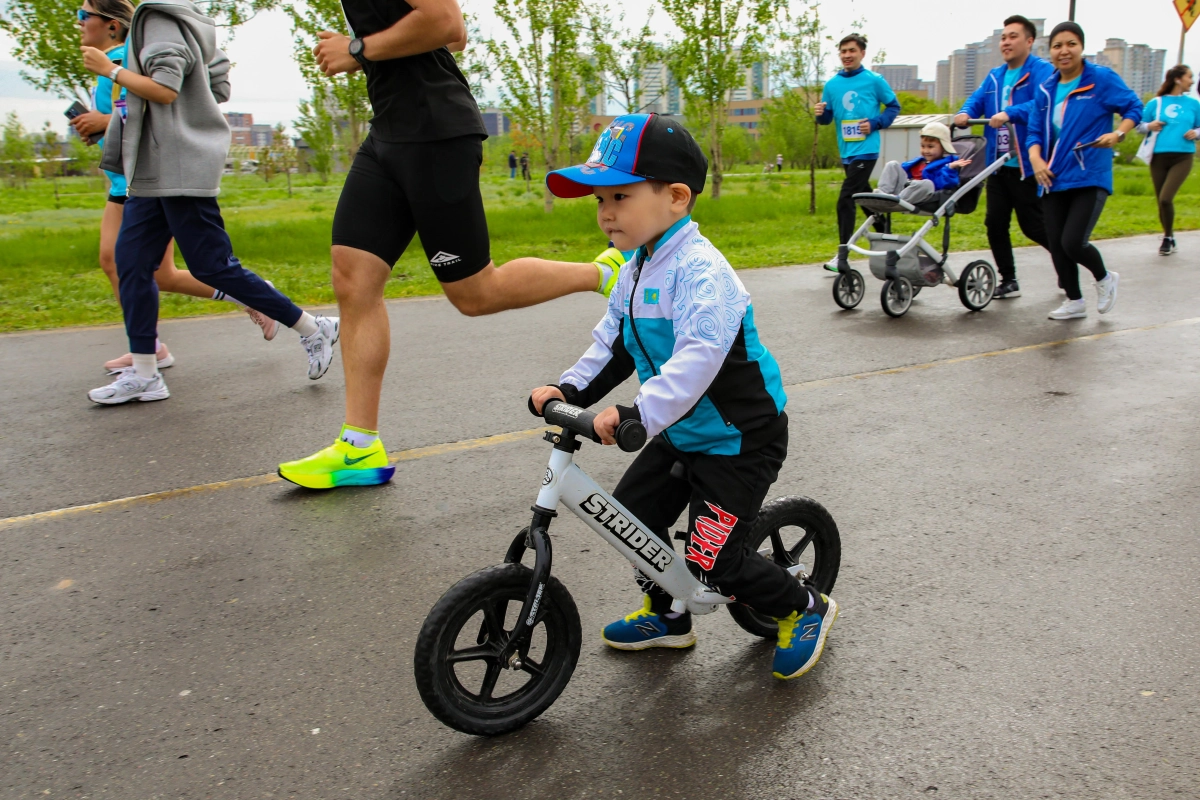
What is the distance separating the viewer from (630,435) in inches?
89.0

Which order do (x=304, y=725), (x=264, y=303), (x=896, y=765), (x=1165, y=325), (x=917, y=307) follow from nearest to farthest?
(x=896, y=765), (x=304, y=725), (x=264, y=303), (x=1165, y=325), (x=917, y=307)

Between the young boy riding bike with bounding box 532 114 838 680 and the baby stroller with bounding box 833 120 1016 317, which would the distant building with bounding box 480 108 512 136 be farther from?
the baby stroller with bounding box 833 120 1016 317

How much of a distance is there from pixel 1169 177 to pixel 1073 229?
5.63 m

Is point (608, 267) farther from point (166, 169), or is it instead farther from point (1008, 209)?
point (1008, 209)

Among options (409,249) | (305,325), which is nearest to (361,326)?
(305,325)

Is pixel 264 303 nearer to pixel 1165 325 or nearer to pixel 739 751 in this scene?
pixel 739 751

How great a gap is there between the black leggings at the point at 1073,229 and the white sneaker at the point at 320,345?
539 cm

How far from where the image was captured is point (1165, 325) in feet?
24.4

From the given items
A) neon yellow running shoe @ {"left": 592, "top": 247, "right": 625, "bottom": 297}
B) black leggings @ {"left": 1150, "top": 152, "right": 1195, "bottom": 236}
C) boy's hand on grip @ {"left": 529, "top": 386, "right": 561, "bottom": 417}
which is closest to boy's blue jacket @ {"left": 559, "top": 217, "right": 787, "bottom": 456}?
boy's hand on grip @ {"left": 529, "top": 386, "right": 561, "bottom": 417}

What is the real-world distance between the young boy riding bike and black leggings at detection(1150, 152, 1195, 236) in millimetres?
10925

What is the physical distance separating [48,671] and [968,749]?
2534 millimetres

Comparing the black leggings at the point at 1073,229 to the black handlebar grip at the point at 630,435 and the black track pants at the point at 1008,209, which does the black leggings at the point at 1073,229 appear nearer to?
the black track pants at the point at 1008,209

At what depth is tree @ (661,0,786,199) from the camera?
19969mm

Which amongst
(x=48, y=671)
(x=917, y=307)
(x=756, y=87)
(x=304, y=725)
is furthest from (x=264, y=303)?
(x=756, y=87)
